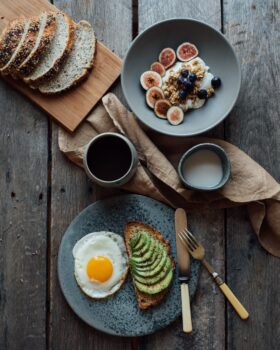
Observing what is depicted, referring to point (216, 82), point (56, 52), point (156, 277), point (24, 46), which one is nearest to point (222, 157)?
point (216, 82)

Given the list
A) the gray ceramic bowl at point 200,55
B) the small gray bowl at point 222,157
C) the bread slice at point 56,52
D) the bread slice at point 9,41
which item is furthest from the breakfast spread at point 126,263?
the bread slice at point 9,41

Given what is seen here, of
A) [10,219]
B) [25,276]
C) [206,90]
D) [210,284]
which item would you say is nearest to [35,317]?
[25,276]

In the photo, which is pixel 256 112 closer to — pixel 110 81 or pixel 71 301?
pixel 110 81

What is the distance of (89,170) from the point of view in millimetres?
2158

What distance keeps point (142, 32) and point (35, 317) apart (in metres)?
1.20

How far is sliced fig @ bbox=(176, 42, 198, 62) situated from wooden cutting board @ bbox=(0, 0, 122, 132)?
0.25 m

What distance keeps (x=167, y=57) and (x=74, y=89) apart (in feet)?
1.30

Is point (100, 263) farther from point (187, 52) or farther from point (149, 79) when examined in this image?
point (187, 52)

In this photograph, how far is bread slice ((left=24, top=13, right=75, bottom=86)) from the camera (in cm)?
229

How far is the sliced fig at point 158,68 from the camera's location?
2318 mm

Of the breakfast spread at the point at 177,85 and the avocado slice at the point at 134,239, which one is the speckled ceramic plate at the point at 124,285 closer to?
the avocado slice at the point at 134,239

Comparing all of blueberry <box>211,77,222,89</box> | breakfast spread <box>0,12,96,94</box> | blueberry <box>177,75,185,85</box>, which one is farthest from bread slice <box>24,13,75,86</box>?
blueberry <box>211,77,222,89</box>

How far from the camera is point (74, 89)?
2316mm

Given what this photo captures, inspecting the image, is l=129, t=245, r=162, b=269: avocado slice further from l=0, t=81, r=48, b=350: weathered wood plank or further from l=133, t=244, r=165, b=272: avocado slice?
l=0, t=81, r=48, b=350: weathered wood plank
